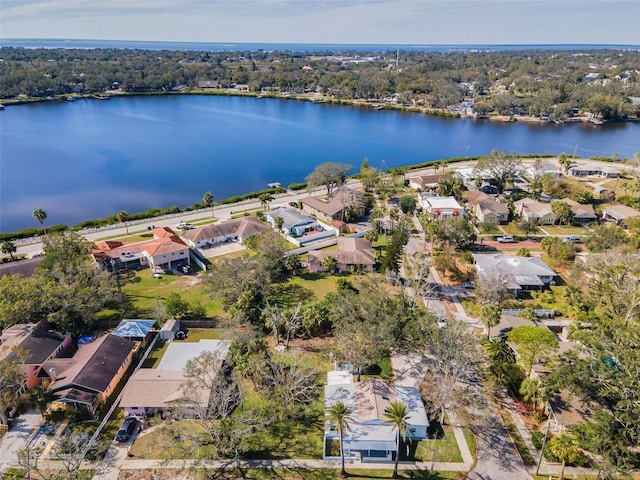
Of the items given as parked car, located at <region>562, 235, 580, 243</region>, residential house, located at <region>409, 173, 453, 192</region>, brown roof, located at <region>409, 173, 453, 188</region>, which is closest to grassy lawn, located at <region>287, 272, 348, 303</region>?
parked car, located at <region>562, 235, 580, 243</region>

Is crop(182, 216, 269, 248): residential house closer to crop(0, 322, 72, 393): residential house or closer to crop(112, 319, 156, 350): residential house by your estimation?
crop(112, 319, 156, 350): residential house

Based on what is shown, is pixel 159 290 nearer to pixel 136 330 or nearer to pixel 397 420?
pixel 136 330

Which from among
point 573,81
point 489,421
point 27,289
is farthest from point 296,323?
point 573,81

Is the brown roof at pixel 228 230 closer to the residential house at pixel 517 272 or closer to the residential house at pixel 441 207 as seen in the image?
the residential house at pixel 441 207

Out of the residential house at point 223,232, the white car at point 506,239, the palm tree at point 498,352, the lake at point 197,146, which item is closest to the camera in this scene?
the palm tree at point 498,352

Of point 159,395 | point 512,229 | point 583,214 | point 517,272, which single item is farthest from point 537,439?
point 583,214

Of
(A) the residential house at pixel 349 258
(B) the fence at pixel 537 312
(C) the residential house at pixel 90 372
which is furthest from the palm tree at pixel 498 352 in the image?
(C) the residential house at pixel 90 372

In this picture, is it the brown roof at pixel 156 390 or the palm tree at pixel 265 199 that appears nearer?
the brown roof at pixel 156 390
